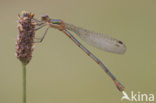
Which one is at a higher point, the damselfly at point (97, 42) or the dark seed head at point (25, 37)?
the damselfly at point (97, 42)

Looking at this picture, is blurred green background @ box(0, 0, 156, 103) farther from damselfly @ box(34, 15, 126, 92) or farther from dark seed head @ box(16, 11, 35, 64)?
dark seed head @ box(16, 11, 35, 64)

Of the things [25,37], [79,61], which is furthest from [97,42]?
[79,61]

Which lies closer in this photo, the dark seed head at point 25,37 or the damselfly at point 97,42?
the dark seed head at point 25,37

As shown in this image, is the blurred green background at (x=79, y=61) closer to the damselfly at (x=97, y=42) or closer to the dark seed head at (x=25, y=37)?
the damselfly at (x=97, y=42)

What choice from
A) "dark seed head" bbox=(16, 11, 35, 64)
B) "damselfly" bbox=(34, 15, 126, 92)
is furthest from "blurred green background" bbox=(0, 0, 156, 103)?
"dark seed head" bbox=(16, 11, 35, 64)

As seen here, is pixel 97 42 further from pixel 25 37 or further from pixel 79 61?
pixel 79 61

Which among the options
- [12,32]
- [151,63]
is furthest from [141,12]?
[12,32]

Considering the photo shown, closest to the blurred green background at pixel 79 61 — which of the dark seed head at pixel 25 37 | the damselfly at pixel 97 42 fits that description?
the damselfly at pixel 97 42
